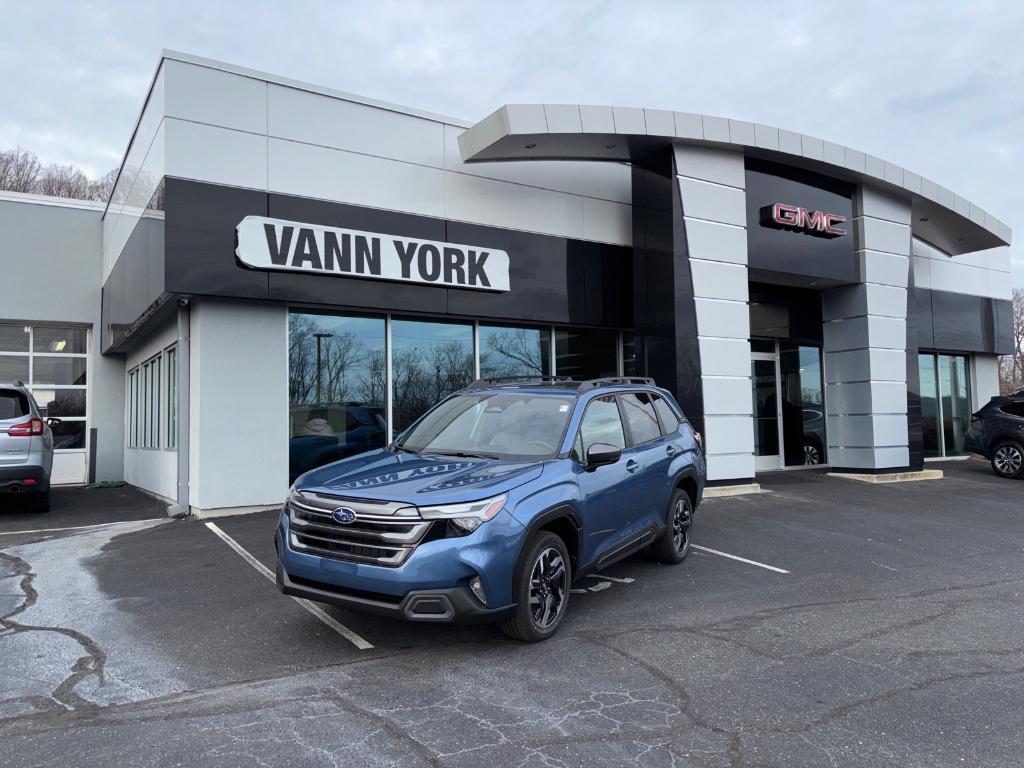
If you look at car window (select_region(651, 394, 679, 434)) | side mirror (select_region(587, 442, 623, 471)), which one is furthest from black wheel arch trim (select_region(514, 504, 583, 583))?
car window (select_region(651, 394, 679, 434))

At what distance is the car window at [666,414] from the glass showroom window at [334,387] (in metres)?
5.04

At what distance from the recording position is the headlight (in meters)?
4.27

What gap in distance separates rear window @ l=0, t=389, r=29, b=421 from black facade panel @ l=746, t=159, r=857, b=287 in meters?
11.9

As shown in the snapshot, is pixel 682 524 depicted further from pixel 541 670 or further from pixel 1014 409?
pixel 1014 409

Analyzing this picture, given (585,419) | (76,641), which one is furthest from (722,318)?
Result: (76,641)

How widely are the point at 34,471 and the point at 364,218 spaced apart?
19.0 ft

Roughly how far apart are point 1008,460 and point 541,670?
49.6 feet

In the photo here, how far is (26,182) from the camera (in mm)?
32875

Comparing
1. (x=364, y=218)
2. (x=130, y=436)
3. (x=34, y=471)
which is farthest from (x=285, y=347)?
(x=130, y=436)

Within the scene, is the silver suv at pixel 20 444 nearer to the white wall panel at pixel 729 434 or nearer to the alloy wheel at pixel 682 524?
the alloy wheel at pixel 682 524

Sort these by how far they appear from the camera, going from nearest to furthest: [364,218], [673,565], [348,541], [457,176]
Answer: [348,541] → [673,565] → [364,218] → [457,176]

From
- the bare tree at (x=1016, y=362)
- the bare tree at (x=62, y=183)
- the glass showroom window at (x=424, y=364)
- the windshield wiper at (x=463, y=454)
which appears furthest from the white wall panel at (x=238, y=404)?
the bare tree at (x=1016, y=362)

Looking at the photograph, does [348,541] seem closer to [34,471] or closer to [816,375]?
[34,471]

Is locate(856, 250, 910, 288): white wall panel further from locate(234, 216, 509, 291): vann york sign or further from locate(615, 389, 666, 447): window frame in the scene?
locate(615, 389, 666, 447): window frame
